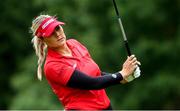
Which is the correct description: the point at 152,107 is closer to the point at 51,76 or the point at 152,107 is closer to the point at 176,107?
the point at 176,107

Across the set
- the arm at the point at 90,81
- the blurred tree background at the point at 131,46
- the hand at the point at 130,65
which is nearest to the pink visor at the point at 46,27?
the arm at the point at 90,81

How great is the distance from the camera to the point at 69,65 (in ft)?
21.1

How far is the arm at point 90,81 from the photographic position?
636cm

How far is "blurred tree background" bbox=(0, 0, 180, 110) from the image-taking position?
50.3 feet

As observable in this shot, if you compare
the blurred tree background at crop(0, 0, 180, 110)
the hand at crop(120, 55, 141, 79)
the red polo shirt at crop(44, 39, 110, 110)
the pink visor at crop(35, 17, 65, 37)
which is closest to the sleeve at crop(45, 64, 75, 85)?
the red polo shirt at crop(44, 39, 110, 110)

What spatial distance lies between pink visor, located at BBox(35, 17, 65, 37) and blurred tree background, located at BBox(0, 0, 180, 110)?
27.5ft

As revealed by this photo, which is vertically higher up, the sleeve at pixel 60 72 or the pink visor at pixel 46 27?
the pink visor at pixel 46 27

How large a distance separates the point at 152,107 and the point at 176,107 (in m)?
0.45

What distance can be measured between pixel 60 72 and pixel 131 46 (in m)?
8.90

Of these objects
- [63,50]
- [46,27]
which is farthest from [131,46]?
[46,27]

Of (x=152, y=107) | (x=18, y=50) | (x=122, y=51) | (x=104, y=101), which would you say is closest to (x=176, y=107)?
(x=152, y=107)

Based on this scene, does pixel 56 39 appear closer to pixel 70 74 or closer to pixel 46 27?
pixel 46 27

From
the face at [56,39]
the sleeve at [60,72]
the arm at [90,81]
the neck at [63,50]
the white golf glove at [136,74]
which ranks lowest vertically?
the white golf glove at [136,74]

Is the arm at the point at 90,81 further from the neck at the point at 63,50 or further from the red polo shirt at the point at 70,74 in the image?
the neck at the point at 63,50
